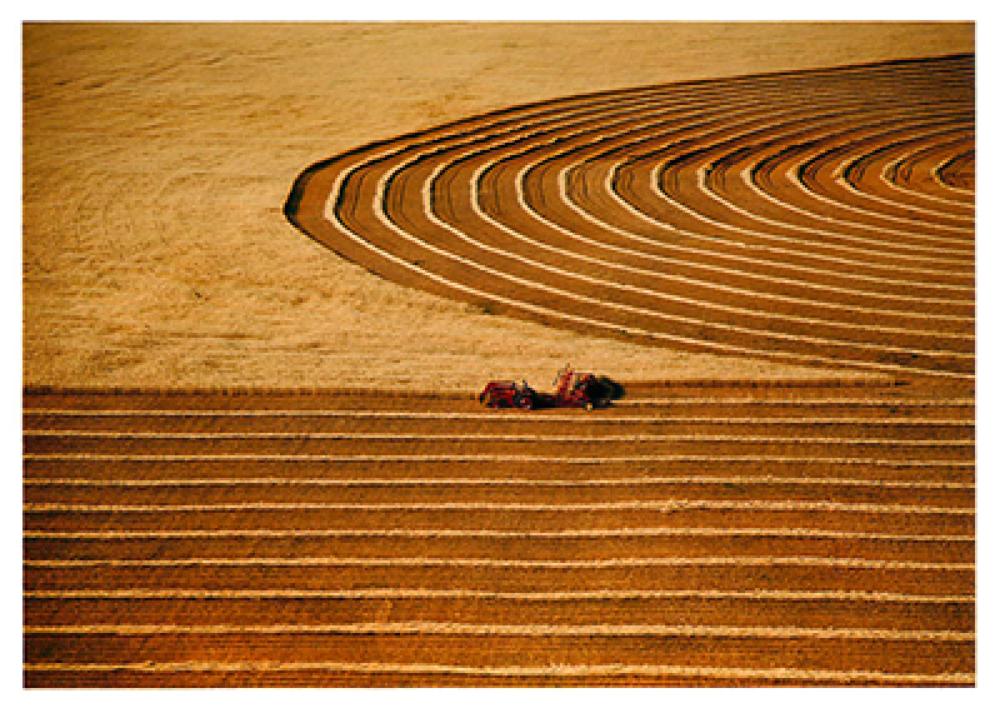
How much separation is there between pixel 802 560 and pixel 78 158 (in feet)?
49.8

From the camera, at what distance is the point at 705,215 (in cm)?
1469

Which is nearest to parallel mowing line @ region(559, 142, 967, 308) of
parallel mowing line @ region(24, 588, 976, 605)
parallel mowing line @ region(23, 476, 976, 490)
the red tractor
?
the red tractor

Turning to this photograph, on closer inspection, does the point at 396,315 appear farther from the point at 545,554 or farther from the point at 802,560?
the point at 802,560

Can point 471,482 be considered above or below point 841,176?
below

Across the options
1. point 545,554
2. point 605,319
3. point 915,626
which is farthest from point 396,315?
point 915,626

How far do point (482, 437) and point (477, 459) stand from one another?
0.35m

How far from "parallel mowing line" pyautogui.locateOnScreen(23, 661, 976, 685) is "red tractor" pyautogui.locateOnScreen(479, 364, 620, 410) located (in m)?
3.33

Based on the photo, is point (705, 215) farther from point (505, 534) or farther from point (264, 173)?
point (505, 534)

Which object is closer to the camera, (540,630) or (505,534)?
(540,630)

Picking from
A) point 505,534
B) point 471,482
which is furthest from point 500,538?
point 471,482

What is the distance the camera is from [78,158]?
16.8 metres

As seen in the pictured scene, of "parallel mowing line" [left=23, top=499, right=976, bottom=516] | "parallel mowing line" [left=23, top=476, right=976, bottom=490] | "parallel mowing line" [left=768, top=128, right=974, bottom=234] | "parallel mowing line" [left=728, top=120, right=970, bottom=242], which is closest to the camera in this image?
"parallel mowing line" [left=23, top=499, right=976, bottom=516]

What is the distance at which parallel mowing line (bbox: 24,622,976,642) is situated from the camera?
6.98m

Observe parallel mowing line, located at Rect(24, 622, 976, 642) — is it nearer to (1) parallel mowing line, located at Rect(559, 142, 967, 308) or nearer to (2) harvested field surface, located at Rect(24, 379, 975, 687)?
(2) harvested field surface, located at Rect(24, 379, 975, 687)
